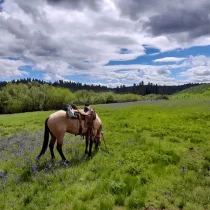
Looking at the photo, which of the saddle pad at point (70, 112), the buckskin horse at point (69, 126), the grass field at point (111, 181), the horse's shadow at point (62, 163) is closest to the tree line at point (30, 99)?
the grass field at point (111, 181)

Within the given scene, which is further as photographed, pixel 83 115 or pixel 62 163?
pixel 83 115

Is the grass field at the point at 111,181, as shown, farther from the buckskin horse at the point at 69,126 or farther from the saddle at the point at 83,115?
the saddle at the point at 83,115

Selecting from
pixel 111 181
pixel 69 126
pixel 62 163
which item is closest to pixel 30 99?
pixel 69 126

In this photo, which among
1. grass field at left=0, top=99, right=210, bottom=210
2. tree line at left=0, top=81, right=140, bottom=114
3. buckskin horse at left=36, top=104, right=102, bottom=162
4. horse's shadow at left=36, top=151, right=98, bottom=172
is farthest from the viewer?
tree line at left=0, top=81, right=140, bottom=114

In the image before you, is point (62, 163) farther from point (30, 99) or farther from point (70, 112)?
point (30, 99)

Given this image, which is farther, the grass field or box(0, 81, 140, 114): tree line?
box(0, 81, 140, 114): tree line

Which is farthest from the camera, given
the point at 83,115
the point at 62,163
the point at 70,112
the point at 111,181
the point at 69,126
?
the point at 83,115

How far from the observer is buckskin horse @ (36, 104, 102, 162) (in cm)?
1070

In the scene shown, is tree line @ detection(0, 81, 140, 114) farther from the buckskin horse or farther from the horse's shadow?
the horse's shadow

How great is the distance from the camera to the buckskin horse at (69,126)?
10.7m

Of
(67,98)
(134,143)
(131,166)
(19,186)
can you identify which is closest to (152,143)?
(134,143)

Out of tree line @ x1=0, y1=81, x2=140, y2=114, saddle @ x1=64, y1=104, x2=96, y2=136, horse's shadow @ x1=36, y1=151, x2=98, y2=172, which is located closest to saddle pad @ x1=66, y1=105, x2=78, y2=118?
saddle @ x1=64, y1=104, x2=96, y2=136

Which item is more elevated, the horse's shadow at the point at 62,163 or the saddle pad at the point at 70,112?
the saddle pad at the point at 70,112

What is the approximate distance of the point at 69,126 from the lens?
11.2m
